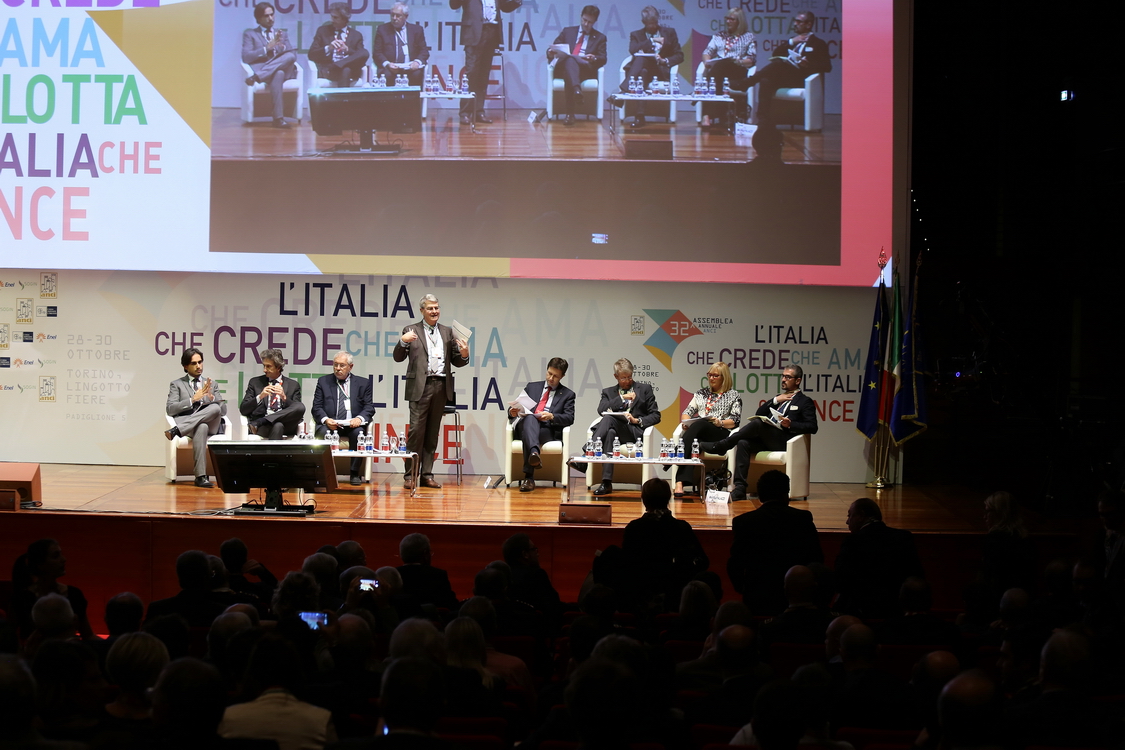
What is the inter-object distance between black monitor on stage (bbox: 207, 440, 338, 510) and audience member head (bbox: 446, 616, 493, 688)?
3.63m

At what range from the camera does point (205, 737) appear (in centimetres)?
231

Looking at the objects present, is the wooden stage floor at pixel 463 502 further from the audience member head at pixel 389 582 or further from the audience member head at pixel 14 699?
the audience member head at pixel 14 699

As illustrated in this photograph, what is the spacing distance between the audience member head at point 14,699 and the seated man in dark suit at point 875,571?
325 centimetres

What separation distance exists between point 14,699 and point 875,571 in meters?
3.40

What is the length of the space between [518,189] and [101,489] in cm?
390

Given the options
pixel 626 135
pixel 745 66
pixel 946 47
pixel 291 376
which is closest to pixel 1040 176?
pixel 946 47

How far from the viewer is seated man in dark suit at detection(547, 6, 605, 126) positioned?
8.49m

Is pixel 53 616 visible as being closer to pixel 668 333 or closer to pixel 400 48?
pixel 400 48

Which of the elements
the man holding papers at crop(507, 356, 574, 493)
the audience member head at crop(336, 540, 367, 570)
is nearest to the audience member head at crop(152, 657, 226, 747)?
the audience member head at crop(336, 540, 367, 570)

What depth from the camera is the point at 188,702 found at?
2.30 metres

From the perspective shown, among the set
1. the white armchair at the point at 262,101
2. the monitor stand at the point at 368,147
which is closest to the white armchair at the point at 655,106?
the monitor stand at the point at 368,147

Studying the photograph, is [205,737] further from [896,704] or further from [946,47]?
[946,47]

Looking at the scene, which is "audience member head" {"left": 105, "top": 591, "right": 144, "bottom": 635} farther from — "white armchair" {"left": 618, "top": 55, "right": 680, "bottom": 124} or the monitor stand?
"white armchair" {"left": 618, "top": 55, "right": 680, "bottom": 124}

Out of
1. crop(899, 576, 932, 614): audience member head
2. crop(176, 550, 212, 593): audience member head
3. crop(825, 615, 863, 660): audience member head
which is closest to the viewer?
crop(825, 615, 863, 660): audience member head
